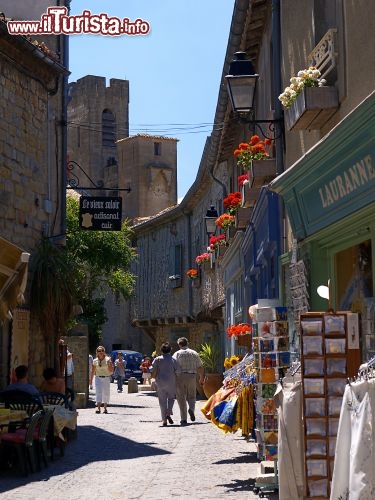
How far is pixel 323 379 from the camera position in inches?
272

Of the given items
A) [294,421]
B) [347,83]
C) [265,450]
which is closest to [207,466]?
[265,450]

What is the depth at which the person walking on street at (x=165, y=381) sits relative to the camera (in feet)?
55.4

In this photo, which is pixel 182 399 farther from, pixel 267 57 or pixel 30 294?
pixel 267 57

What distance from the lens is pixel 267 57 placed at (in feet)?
44.6

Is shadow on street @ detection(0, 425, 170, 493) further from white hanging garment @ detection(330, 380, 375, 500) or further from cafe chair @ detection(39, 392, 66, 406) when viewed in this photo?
white hanging garment @ detection(330, 380, 375, 500)

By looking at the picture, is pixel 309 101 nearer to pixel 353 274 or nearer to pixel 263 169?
pixel 353 274

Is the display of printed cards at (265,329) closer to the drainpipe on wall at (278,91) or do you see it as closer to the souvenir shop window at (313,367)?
the souvenir shop window at (313,367)

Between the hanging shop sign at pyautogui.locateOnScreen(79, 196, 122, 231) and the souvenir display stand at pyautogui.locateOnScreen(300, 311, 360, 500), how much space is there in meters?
11.7

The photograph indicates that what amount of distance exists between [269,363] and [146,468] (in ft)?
8.75

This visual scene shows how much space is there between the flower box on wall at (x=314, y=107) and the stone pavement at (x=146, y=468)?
11.1 feet

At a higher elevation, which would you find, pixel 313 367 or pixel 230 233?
pixel 230 233

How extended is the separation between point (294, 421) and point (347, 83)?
117 inches

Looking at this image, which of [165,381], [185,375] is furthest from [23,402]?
[185,375]

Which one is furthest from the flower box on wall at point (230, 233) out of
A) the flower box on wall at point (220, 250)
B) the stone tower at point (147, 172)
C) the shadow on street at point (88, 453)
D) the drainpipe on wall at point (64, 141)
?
the stone tower at point (147, 172)
